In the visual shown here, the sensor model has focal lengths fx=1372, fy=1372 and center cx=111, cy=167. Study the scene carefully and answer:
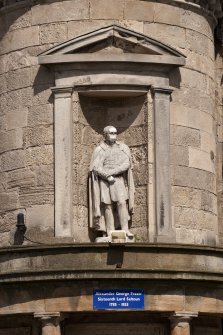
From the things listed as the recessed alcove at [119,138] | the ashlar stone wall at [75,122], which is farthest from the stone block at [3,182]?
the recessed alcove at [119,138]

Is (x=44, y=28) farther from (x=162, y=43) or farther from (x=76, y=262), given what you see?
(x=76, y=262)

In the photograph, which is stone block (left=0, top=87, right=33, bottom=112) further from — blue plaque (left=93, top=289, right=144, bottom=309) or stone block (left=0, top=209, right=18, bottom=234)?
blue plaque (left=93, top=289, right=144, bottom=309)

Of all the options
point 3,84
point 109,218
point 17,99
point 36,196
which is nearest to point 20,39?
point 3,84

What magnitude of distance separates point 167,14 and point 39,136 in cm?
376

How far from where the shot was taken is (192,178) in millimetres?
28500

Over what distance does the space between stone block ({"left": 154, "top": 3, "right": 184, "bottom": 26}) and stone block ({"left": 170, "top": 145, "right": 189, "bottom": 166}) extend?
2671mm

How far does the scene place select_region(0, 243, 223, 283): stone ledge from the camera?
26.8 m

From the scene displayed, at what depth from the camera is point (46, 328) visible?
2678 cm

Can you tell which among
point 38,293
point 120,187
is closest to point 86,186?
point 120,187

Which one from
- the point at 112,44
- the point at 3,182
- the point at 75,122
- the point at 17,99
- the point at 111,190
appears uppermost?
the point at 112,44

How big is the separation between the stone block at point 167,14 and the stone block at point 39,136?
10.8ft

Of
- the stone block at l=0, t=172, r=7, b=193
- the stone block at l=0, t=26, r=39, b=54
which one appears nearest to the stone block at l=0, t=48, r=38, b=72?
the stone block at l=0, t=26, r=39, b=54

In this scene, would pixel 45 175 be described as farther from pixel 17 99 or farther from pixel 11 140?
pixel 17 99

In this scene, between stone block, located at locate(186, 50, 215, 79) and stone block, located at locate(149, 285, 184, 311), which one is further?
stone block, located at locate(186, 50, 215, 79)
